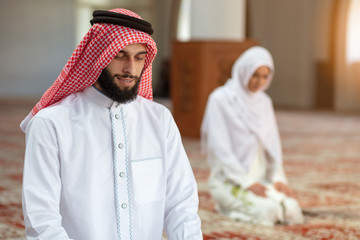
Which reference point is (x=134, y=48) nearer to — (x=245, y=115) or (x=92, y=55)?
(x=92, y=55)

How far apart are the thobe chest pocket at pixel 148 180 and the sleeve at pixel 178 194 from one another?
0.05 metres

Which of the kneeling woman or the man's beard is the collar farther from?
the kneeling woman

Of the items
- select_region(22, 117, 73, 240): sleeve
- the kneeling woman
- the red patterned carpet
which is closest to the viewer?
select_region(22, 117, 73, 240): sleeve

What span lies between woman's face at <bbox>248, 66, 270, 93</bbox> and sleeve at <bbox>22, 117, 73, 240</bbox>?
2.27 m

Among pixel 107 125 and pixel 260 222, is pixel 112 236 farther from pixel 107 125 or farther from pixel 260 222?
pixel 260 222

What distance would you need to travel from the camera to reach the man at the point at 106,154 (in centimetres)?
170

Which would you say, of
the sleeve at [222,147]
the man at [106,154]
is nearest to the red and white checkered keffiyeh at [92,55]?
the man at [106,154]

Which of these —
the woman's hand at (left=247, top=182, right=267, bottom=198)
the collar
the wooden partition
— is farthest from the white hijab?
the wooden partition

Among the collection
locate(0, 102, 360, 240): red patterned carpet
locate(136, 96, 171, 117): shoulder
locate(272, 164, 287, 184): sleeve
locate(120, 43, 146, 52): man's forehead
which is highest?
locate(120, 43, 146, 52): man's forehead

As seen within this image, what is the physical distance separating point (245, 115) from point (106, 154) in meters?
2.22

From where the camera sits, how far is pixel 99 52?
176 centimetres

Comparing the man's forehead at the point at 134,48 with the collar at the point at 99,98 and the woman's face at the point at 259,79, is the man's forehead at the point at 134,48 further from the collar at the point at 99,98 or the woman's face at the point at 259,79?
the woman's face at the point at 259,79

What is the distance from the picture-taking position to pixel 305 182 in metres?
5.30

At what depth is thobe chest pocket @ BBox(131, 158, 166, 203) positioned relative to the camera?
1825 mm
